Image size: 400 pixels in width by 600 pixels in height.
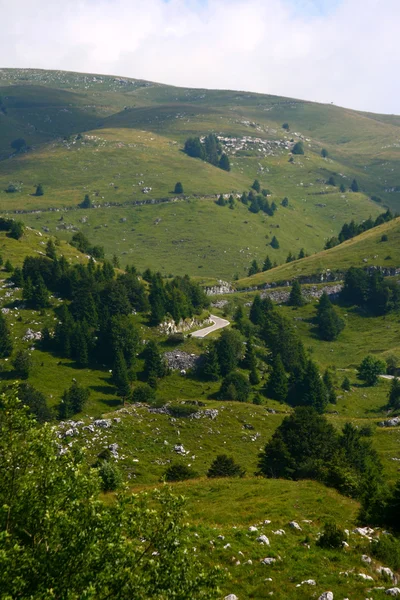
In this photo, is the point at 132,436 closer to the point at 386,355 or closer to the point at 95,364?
the point at 95,364

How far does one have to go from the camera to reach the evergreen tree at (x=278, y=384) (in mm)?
145375

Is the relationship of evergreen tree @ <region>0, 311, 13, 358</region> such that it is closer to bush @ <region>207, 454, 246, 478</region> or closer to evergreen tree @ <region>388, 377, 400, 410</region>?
bush @ <region>207, 454, 246, 478</region>

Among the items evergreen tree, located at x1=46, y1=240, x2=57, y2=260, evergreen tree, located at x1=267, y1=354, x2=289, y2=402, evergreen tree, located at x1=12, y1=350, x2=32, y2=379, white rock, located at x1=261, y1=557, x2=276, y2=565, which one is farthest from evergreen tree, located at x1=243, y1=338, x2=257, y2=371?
white rock, located at x1=261, y1=557, x2=276, y2=565

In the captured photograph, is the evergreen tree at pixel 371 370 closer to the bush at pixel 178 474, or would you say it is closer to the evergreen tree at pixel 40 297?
the evergreen tree at pixel 40 297

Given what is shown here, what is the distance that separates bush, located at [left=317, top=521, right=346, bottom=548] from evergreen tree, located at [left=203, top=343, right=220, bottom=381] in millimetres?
109041

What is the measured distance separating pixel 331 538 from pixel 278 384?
111 metres

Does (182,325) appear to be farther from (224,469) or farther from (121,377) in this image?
(224,469)

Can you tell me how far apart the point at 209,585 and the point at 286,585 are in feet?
29.7

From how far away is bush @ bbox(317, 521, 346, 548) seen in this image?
3619cm

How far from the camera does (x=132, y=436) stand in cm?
8706

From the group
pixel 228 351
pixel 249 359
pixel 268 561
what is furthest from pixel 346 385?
pixel 268 561

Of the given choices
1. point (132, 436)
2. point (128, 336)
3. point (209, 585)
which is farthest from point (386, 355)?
point (209, 585)

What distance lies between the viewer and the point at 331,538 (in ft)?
119

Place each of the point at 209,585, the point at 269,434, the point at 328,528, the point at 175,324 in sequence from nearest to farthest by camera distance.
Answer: the point at 209,585 < the point at 328,528 < the point at 269,434 < the point at 175,324
